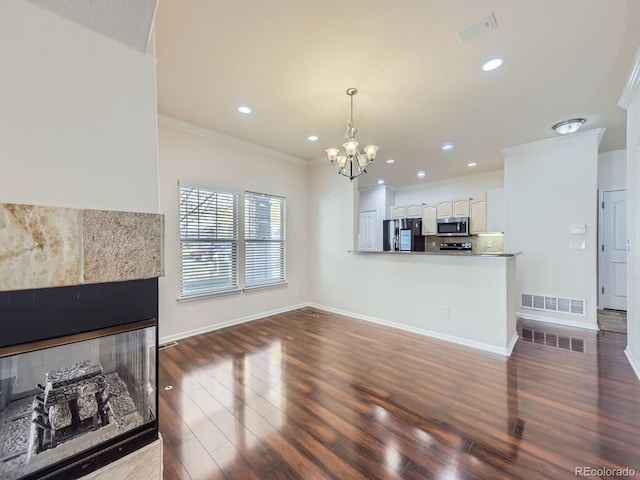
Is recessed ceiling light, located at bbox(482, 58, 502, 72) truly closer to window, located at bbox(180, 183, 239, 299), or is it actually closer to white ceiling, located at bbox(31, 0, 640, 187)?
white ceiling, located at bbox(31, 0, 640, 187)

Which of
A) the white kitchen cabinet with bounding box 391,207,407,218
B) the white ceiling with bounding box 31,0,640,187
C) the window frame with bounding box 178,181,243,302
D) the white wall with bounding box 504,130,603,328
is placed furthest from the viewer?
the white kitchen cabinet with bounding box 391,207,407,218

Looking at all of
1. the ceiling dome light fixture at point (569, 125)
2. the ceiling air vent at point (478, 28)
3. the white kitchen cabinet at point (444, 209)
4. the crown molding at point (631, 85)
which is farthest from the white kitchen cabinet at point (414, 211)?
the ceiling air vent at point (478, 28)

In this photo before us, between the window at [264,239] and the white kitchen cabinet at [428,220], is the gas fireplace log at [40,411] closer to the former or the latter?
the window at [264,239]

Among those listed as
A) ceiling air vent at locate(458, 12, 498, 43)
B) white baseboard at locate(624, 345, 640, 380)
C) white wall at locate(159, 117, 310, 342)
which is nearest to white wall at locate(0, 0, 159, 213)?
ceiling air vent at locate(458, 12, 498, 43)

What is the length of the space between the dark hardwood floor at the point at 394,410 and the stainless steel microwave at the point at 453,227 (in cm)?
313

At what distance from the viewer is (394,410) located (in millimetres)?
2027

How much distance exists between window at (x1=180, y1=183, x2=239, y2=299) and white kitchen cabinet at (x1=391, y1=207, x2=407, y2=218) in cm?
473

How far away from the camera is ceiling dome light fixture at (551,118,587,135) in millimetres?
3471

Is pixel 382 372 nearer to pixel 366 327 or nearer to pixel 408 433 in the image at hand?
pixel 408 433

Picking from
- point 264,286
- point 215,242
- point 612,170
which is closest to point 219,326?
point 264,286

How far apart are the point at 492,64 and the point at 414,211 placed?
4879 mm

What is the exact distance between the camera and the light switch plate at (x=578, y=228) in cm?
398

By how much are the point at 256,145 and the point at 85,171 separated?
361cm

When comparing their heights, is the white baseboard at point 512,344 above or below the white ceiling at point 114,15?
below
